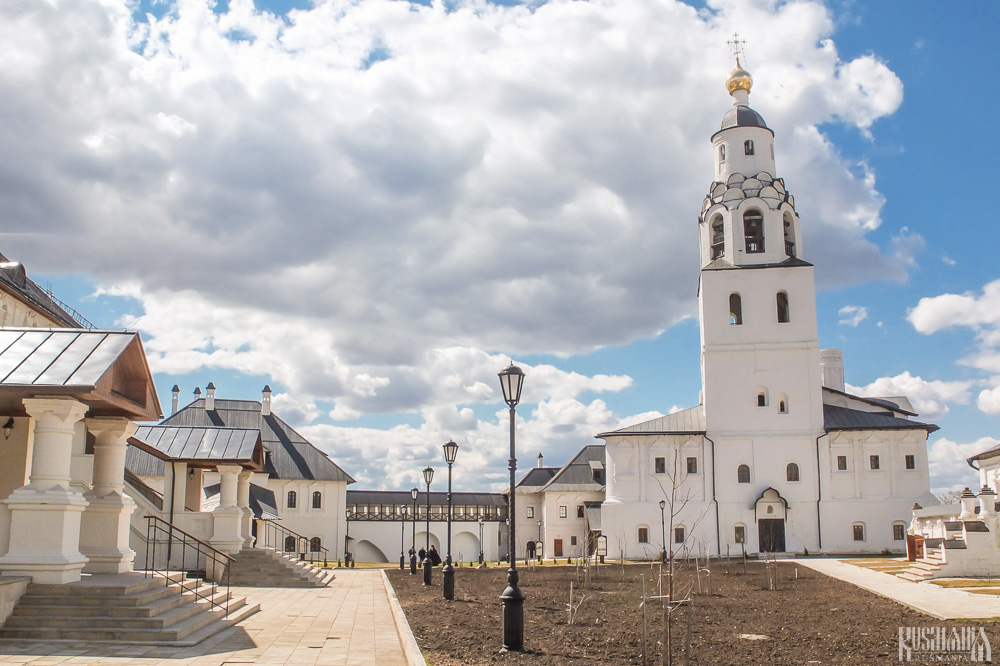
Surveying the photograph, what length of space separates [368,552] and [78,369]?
156 ft

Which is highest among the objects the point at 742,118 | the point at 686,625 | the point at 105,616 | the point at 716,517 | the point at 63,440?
the point at 742,118

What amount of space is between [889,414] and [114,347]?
39.6 m

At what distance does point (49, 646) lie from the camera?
10.9m

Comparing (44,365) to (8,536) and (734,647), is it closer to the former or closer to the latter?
(8,536)

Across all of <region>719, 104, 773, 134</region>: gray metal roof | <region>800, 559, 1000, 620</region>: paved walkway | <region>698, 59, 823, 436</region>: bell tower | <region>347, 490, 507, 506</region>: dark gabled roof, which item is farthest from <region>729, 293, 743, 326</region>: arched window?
<region>347, 490, 507, 506</region>: dark gabled roof

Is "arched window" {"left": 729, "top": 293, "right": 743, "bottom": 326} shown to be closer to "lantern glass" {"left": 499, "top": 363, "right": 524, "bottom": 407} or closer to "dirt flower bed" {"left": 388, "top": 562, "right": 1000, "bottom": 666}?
"dirt flower bed" {"left": 388, "top": 562, "right": 1000, "bottom": 666}

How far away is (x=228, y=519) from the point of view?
23.6m

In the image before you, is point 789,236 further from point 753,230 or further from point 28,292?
point 28,292

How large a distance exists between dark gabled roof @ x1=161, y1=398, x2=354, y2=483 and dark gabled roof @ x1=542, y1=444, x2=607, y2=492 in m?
12.9

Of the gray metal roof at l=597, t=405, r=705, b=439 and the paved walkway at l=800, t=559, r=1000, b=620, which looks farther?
the gray metal roof at l=597, t=405, r=705, b=439

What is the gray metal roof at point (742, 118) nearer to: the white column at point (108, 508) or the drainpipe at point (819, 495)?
the drainpipe at point (819, 495)

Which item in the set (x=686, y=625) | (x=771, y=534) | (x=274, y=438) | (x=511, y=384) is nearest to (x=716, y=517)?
(x=771, y=534)

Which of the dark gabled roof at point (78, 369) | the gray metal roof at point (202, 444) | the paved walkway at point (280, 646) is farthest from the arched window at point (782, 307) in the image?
the dark gabled roof at point (78, 369)

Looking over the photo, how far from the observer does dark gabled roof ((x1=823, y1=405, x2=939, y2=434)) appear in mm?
42156
